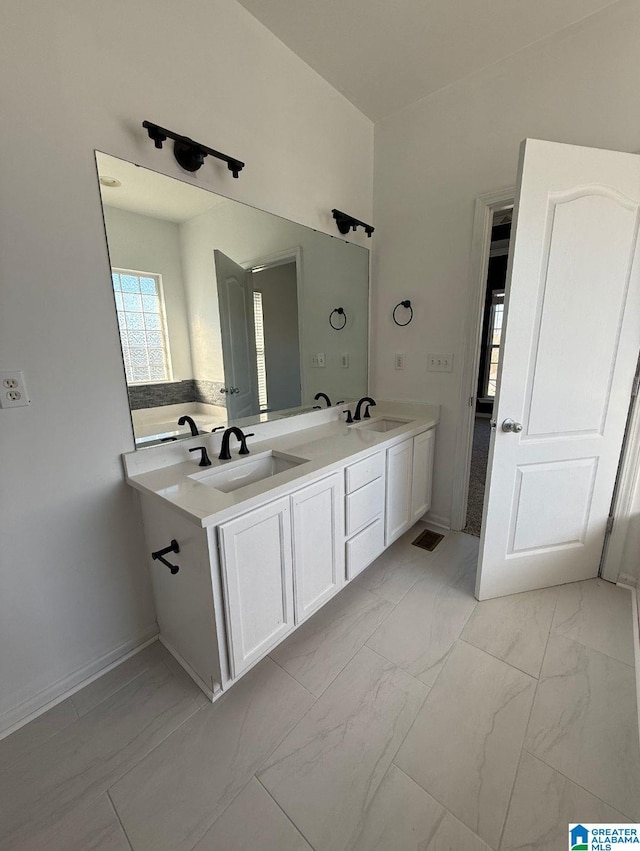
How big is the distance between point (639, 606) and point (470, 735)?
4.03 feet

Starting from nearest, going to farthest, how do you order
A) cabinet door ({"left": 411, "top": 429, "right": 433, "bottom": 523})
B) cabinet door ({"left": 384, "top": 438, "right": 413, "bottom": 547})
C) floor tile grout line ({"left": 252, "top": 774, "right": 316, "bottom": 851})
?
floor tile grout line ({"left": 252, "top": 774, "right": 316, "bottom": 851}) < cabinet door ({"left": 384, "top": 438, "right": 413, "bottom": 547}) < cabinet door ({"left": 411, "top": 429, "right": 433, "bottom": 523})

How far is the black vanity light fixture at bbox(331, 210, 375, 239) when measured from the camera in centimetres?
218

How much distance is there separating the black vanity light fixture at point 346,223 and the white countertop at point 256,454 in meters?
1.19

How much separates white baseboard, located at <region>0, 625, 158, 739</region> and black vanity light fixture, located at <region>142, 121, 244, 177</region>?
80.7 inches

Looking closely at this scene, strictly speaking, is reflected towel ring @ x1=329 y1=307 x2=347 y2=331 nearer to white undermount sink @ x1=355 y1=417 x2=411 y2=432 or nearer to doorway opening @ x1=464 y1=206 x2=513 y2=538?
white undermount sink @ x1=355 y1=417 x2=411 y2=432

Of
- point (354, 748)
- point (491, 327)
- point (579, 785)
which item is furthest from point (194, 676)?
point (491, 327)

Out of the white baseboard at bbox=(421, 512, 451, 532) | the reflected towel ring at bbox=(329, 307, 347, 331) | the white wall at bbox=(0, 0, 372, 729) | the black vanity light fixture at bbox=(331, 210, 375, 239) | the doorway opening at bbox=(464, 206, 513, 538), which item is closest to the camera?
the white wall at bbox=(0, 0, 372, 729)

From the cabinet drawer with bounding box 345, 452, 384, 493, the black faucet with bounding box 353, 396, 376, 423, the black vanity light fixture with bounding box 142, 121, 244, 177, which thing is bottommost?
the cabinet drawer with bounding box 345, 452, 384, 493

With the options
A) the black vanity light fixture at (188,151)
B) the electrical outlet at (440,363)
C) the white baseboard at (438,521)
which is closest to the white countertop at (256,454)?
the electrical outlet at (440,363)

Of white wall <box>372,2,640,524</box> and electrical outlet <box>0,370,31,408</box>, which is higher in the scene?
white wall <box>372,2,640,524</box>

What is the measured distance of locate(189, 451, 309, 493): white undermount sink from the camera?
152 centimetres

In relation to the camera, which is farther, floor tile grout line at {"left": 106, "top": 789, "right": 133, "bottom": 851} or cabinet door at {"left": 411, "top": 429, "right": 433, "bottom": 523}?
cabinet door at {"left": 411, "top": 429, "right": 433, "bottom": 523}

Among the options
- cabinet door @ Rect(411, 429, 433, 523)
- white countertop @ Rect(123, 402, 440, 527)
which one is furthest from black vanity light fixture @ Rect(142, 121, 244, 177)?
cabinet door @ Rect(411, 429, 433, 523)

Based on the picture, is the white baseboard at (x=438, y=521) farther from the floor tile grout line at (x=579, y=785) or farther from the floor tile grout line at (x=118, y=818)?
the floor tile grout line at (x=118, y=818)
